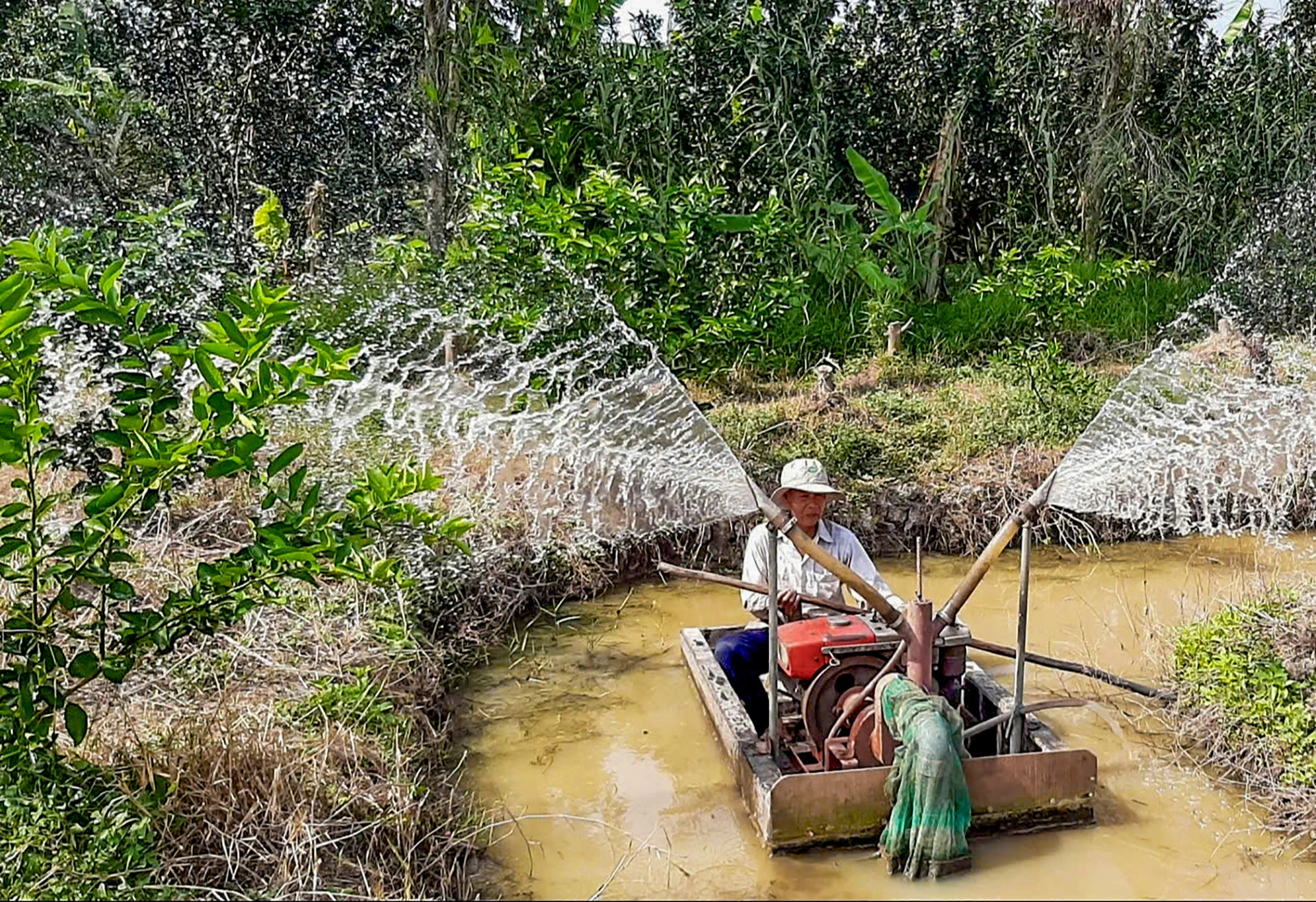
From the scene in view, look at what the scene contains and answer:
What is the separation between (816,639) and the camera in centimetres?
409

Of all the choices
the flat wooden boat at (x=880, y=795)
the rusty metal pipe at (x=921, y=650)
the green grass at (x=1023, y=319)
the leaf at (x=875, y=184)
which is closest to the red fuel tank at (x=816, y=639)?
the rusty metal pipe at (x=921, y=650)

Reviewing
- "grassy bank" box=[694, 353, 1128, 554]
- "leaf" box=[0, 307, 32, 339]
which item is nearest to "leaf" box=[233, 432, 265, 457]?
"leaf" box=[0, 307, 32, 339]

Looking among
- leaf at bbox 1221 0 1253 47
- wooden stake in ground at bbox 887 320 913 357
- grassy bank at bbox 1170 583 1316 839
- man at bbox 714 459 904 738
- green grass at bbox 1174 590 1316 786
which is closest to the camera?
grassy bank at bbox 1170 583 1316 839

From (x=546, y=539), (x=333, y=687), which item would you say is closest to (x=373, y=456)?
(x=546, y=539)

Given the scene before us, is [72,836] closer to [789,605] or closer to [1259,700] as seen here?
[789,605]

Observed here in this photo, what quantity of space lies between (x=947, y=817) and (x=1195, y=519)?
476cm

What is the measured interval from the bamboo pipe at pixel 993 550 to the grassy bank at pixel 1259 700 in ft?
4.61

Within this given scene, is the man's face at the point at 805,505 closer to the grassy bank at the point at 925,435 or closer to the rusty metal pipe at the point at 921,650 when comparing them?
the rusty metal pipe at the point at 921,650

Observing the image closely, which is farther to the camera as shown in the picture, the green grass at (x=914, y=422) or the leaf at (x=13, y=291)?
the green grass at (x=914, y=422)

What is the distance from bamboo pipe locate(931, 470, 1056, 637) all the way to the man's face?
2.84 feet

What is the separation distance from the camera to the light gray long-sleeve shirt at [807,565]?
4.88 metres

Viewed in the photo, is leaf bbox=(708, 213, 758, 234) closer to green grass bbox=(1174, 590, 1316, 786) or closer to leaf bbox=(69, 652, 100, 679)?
green grass bbox=(1174, 590, 1316, 786)

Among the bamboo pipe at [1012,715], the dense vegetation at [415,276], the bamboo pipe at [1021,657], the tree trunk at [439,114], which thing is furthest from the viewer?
the tree trunk at [439,114]

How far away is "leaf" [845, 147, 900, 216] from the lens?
1101 centimetres
